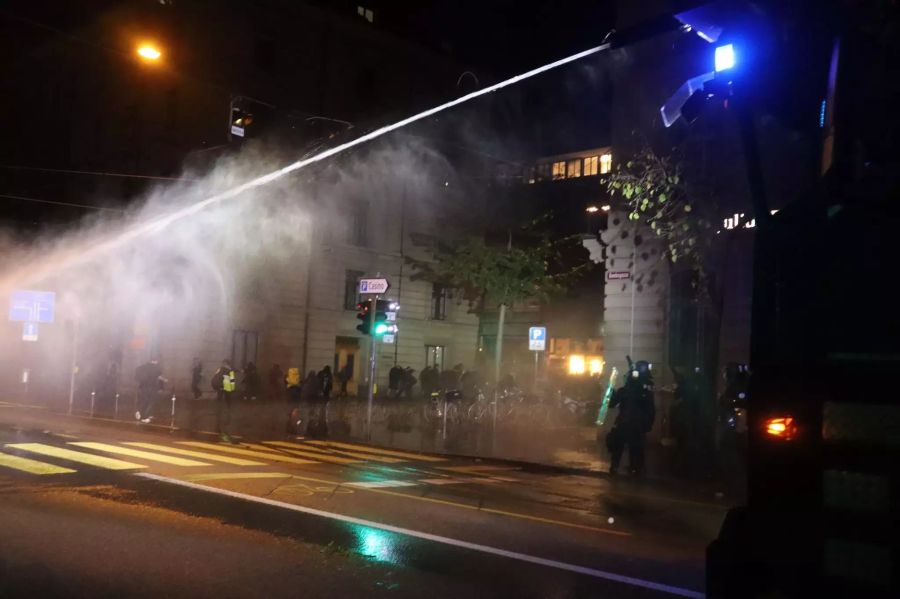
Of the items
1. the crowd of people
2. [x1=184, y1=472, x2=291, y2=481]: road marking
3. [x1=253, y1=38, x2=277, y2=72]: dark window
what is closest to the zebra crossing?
[x1=184, y1=472, x2=291, y2=481]: road marking

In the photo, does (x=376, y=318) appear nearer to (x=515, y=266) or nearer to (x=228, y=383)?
(x=228, y=383)

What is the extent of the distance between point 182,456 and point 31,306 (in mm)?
14753

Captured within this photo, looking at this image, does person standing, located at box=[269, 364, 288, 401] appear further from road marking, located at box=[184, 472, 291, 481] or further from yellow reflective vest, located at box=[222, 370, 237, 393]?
road marking, located at box=[184, 472, 291, 481]

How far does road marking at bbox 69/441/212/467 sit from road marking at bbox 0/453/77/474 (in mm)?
1328

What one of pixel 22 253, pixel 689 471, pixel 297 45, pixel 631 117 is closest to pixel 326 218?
pixel 297 45

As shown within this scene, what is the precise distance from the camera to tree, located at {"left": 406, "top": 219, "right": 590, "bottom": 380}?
1073 inches

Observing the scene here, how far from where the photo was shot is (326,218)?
99.6 ft

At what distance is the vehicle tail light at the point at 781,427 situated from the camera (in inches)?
126

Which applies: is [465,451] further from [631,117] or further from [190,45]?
[190,45]

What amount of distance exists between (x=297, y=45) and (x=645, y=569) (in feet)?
91.7

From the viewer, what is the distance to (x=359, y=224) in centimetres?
3212

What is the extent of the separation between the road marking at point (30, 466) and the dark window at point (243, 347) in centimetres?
1806

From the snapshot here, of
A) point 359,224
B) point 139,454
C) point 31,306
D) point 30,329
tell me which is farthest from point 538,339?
point 30,329

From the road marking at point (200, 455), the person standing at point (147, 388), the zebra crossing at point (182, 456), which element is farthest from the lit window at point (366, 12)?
the road marking at point (200, 455)
